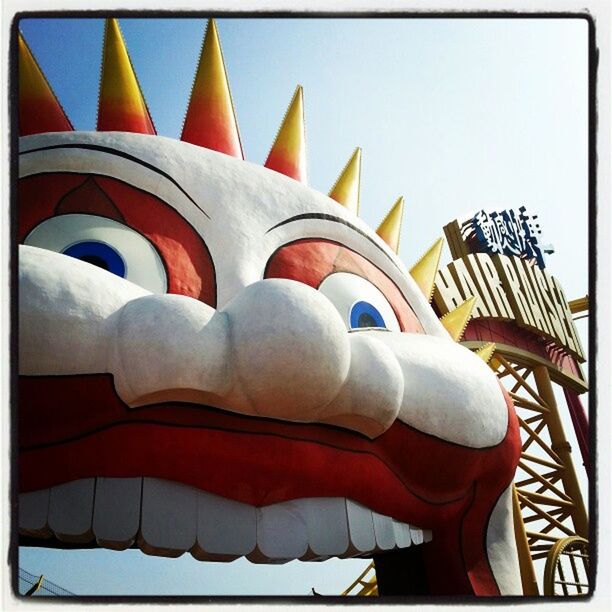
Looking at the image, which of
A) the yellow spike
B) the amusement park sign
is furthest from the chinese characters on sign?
the yellow spike

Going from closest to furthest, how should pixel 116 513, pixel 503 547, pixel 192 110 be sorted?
1. pixel 116 513
2. pixel 503 547
3. pixel 192 110

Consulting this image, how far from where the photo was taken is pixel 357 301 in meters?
3.96

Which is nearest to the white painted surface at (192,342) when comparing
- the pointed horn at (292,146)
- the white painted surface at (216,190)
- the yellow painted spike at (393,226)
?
the white painted surface at (216,190)

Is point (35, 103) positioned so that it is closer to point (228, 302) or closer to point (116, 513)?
point (228, 302)

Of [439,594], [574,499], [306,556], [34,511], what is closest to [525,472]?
[574,499]

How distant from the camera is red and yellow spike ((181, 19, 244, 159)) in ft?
14.3

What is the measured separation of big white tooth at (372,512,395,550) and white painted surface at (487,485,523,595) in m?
0.66

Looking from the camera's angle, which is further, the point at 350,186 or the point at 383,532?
the point at 350,186

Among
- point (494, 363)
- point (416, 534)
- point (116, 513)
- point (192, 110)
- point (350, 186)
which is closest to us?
point (116, 513)

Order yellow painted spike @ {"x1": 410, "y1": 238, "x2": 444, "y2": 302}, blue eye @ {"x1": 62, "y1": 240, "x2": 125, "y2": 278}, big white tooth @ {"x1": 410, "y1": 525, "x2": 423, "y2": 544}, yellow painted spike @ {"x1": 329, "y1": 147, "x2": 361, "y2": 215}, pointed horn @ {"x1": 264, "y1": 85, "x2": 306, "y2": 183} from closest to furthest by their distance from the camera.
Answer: blue eye @ {"x1": 62, "y1": 240, "x2": 125, "y2": 278} < big white tooth @ {"x1": 410, "y1": 525, "x2": 423, "y2": 544} < pointed horn @ {"x1": 264, "y1": 85, "x2": 306, "y2": 183} < yellow painted spike @ {"x1": 329, "y1": 147, "x2": 361, "y2": 215} < yellow painted spike @ {"x1": 410, "y1": 238, "x2": 444, "y2": 302}

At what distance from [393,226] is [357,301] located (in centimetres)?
137

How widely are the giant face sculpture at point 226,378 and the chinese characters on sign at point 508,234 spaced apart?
4798 mm

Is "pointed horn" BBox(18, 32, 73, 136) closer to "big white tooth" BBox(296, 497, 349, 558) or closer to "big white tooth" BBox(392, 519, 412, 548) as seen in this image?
"big white tooth" BBox(296, 497, 349, 558)

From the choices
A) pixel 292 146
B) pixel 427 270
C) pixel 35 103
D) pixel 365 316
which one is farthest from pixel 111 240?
pixel 427 270
